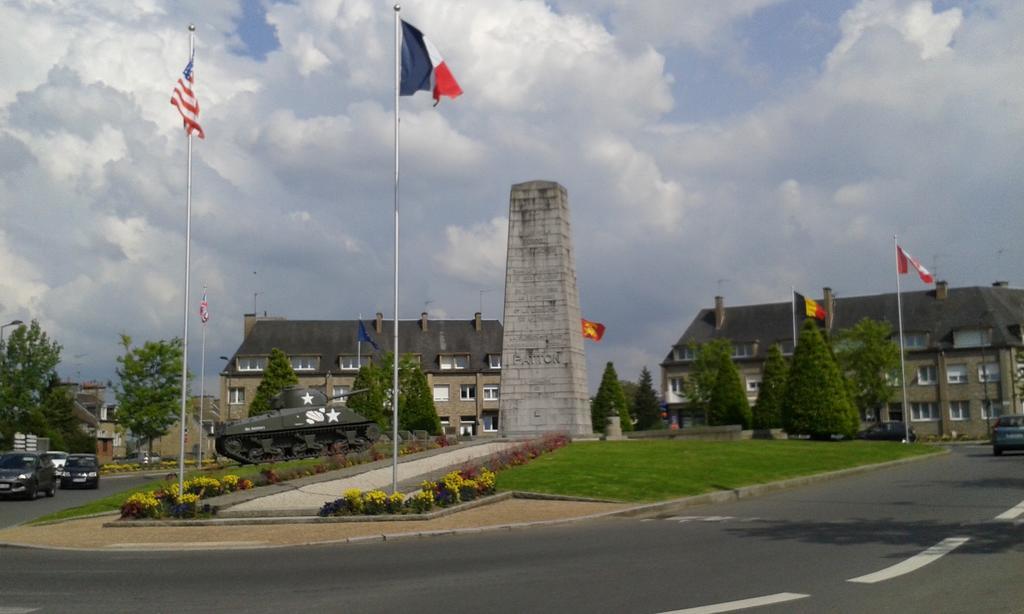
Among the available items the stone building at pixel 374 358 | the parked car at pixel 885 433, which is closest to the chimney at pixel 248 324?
the stone building at pixel 374 358

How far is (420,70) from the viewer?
20484mm

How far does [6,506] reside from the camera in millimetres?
28047

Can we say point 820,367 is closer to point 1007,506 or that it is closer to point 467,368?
point 1007,506

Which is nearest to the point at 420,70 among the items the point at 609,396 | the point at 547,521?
the point at 547,521

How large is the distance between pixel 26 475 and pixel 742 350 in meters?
69.6

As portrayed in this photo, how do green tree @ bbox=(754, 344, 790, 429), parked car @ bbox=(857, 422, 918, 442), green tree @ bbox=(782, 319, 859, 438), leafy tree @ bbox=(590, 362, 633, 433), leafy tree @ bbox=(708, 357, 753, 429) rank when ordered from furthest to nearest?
1. leafy tree @ bbox=(590, 362, 633, 433)
2. leafy tree @ bbox=(708, 357, 753, 429)
3. parked car @ bbox=(857, 422, 918, 442)
4. green tree @ bbox=(754, 344, 790, 429)
5. green tree @ bbox=(782, 319, 859, 438)

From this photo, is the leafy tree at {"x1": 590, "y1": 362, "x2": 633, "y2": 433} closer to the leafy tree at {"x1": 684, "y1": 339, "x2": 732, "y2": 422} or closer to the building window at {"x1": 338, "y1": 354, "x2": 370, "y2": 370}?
the leafy tree at {"x1": 684, "y1": 339, "x2": 732, "y2": 422}

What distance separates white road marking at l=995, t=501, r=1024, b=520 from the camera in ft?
49.6

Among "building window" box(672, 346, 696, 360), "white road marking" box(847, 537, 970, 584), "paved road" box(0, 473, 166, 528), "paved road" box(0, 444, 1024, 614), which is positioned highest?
"building window" box(672, 346, 696, 360)

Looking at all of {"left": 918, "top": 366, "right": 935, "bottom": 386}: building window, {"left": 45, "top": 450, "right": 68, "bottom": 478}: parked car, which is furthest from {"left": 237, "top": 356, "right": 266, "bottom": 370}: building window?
{"left": 918, "top": 366, "right": 935, "bottom": 386}: building window

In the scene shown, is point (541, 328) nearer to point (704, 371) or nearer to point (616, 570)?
point (616, 570)

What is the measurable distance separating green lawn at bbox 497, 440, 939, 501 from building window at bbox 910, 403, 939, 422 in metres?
48.0

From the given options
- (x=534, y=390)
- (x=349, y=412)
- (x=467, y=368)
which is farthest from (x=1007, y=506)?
(x=467, y=368)

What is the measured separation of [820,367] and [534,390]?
18922 millimetres
